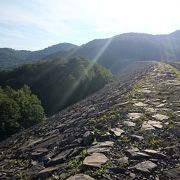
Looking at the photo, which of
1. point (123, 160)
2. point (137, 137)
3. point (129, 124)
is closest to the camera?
point (123, 160)

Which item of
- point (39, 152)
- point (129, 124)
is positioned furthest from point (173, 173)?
point (39, 152)

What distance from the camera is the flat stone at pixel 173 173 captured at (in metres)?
6.22

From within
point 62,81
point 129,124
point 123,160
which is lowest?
point 62,81

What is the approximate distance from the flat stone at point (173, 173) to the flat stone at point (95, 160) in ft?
4.54

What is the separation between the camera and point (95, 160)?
7.18m

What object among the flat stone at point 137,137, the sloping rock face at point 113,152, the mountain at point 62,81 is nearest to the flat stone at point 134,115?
the sloping rock face at point 113,152

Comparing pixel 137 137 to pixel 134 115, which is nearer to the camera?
pixel 137 137

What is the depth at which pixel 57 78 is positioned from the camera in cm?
9325

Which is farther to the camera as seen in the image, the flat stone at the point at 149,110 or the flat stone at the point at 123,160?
the flat stone at the point at 149,110

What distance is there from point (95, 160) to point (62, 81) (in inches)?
3214

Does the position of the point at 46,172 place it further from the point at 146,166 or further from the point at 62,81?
the point at 62,81

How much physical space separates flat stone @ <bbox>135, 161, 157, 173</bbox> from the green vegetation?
37.5 meters

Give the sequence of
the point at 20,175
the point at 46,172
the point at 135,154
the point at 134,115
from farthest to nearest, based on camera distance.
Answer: the point at 134,115 < the point at 20,175 < the point at 135,154 < the point at 46,172

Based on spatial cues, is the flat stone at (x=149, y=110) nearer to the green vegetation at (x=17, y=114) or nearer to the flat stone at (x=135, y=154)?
the flat stone at (x=135, y=154)
